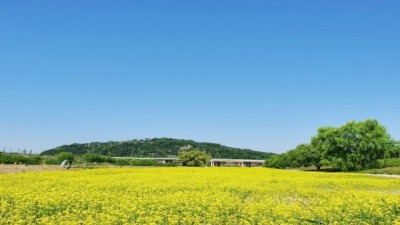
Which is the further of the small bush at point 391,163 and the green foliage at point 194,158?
the green foliage at point 194,158

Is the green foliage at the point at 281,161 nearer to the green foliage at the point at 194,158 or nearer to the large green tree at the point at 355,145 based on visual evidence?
the green foliage at the point at 194,158

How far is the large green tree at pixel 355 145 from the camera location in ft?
228

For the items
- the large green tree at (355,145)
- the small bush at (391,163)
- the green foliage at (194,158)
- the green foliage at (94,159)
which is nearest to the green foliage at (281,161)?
the green foliage at (194,158)

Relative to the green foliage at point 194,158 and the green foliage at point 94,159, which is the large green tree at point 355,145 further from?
the green foliage at point 94,159

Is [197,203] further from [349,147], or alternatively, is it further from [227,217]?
[349,147]

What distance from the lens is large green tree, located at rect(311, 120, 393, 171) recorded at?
69.5m

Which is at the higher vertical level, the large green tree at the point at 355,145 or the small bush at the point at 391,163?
the large green tree at the point at 355,145

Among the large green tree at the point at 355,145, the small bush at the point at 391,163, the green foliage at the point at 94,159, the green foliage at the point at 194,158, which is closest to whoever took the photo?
the large green tree at the point at 355,145

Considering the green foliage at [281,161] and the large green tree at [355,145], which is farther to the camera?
the green foliage at [281,161]

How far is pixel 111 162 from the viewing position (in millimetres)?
93562

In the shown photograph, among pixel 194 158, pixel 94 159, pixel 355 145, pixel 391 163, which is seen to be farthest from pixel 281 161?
pixel 94 159

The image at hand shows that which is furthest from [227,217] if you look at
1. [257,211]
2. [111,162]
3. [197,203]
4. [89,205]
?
[111,162]

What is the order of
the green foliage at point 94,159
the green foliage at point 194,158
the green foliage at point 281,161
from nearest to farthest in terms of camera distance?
the green foliage at point 94,159
the green foliage at point 194,158
the green foliage at point 281,161

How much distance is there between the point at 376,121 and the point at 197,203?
68.0 m
